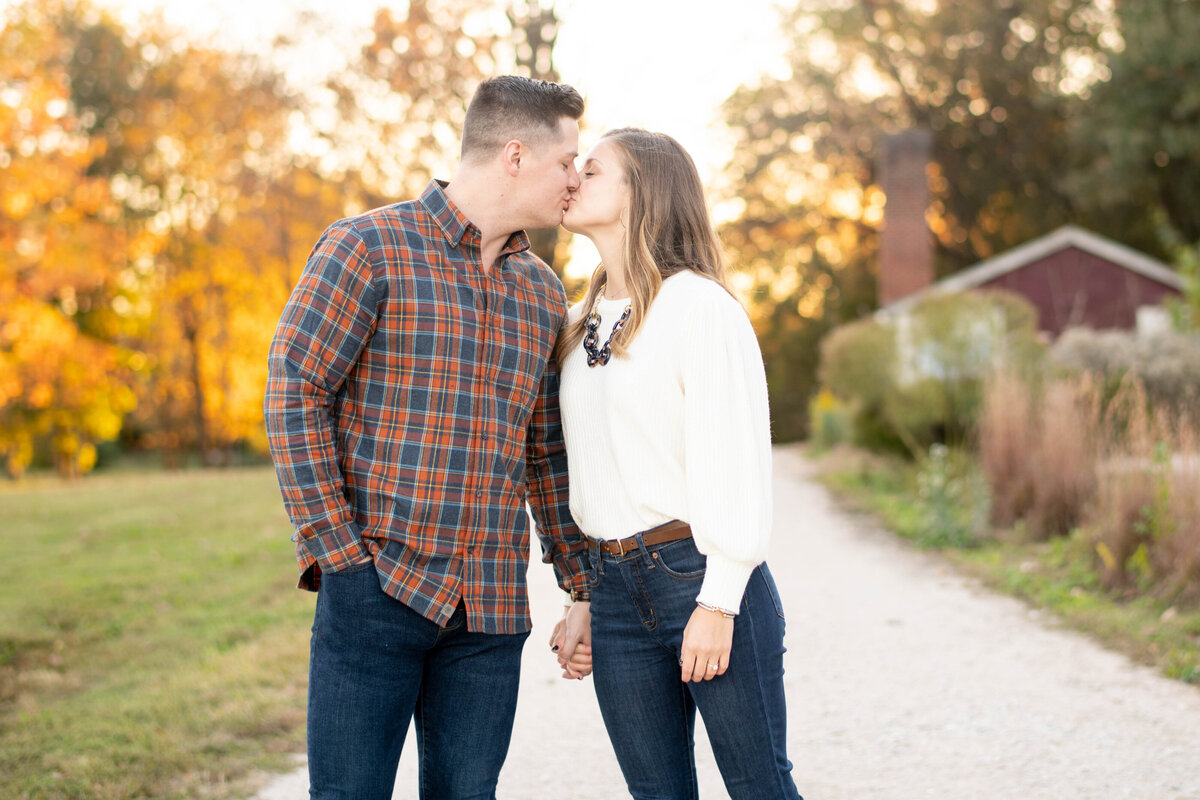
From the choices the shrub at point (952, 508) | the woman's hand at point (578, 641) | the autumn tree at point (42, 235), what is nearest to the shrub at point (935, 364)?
the shrub at point (952, 508)

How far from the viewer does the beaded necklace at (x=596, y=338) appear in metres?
2.50

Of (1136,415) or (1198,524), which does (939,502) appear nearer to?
(1136,415)

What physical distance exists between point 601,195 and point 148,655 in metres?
5.19

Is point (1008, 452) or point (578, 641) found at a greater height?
point (578, 641)

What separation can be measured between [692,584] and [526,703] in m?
3.29

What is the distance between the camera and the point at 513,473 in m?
2.59

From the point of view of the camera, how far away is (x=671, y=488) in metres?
2.35

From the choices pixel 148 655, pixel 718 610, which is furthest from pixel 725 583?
pixel 148 655

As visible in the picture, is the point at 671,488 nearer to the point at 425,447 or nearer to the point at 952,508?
the point at 425,447

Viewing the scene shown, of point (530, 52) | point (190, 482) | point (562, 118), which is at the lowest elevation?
point (190, 482)

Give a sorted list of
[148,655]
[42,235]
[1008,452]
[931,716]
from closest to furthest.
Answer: [931,716]
[148,655]
[1008,452]
[42,235]

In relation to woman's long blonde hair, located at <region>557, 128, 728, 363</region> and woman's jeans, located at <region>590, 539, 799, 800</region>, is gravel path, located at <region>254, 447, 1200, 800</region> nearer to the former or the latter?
woman's jeans, located at <region>590, 539, 799, 800</region>

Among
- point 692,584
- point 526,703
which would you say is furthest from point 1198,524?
point 692,584

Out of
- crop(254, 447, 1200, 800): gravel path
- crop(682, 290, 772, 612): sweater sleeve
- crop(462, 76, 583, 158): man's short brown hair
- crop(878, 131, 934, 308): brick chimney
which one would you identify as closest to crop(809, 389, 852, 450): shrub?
crop(878, 131, 934, 308): brick chimney
